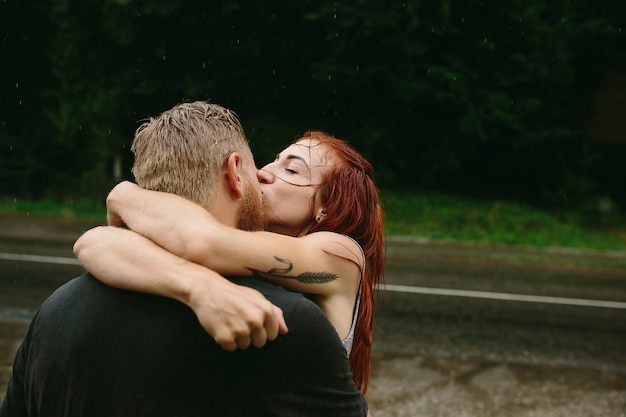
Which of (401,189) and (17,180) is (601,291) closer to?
(401,189)

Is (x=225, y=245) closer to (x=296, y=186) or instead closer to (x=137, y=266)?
(x=137, y=266)

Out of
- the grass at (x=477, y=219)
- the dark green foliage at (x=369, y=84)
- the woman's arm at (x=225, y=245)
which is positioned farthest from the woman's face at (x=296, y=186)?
the dark green foliage at (x=369, y=84)

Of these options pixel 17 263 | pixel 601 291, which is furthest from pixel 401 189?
pixel 17 263

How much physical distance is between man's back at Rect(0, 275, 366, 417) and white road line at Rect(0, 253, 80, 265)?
8.32 meters

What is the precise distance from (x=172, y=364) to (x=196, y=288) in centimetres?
17

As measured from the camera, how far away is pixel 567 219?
1435 centimetres

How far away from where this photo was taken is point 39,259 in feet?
31.3

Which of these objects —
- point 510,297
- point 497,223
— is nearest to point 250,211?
point 510,297

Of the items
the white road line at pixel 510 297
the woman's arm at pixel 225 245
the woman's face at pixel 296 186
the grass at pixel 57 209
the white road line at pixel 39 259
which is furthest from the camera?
the grass at pixel 57 209

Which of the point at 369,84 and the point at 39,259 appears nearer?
the point at 39,259

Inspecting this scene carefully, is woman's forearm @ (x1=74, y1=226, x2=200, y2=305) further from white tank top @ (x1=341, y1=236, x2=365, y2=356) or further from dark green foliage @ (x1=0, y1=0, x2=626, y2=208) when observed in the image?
dark green foliage @ (x1=0, y1=0, x2=626, y2=208)

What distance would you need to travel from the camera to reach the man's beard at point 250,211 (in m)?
1.73

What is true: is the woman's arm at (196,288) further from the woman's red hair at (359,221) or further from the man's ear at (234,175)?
the woman's red hair at (359,221)

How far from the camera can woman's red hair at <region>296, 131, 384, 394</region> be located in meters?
2.20
